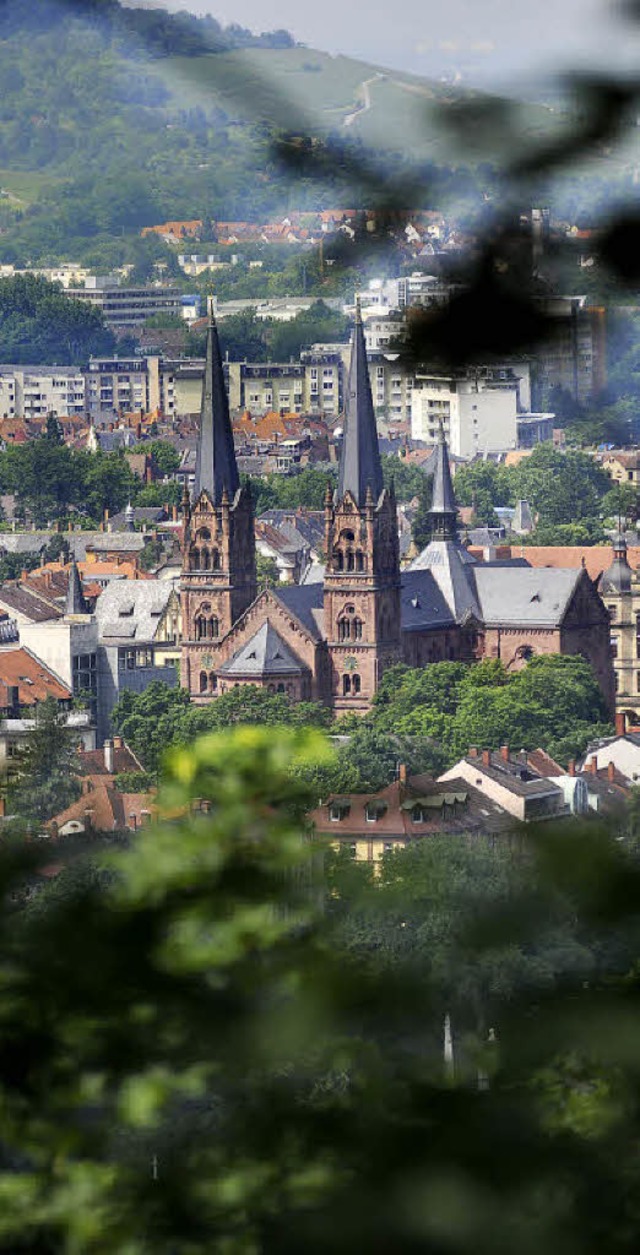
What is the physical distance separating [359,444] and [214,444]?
224 centimetres

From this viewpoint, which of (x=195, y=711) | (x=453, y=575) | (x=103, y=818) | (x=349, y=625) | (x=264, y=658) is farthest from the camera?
(x=453, y=575)

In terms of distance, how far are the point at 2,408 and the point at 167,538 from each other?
965 inches

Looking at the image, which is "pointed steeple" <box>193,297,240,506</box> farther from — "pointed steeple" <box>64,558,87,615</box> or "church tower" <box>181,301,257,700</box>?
"pointed steeple" <box>64,558,87,615</box>

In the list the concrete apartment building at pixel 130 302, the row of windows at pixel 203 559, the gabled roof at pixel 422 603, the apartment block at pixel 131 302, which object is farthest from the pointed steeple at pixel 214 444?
the apartment block at pixel 131 302

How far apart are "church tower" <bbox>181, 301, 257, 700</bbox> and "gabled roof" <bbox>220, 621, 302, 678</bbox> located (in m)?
0.54

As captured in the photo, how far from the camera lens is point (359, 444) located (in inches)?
1505

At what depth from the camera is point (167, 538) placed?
57375mm

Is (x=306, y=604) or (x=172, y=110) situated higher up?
(x=172, y=110)

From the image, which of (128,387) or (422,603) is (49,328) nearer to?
(128,387)

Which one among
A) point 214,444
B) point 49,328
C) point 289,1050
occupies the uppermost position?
point 289,1050

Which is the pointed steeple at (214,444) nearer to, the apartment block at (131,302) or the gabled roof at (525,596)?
the gabled roof at (525,596)

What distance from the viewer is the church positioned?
123 feet

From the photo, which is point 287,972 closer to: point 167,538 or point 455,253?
point 455,253

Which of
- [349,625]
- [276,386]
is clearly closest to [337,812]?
[349,625]
